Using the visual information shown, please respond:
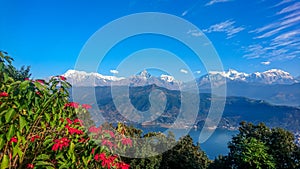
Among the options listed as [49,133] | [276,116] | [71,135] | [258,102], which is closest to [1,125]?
[49,133]

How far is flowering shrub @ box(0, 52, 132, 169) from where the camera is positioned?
5.21 feet

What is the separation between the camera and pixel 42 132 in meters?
2.12

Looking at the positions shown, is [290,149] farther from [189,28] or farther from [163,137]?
[189,28]

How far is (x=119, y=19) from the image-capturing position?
12.5 ft

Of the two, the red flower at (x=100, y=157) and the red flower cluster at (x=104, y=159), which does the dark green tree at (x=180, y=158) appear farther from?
the red flower at (x=100, y=157)

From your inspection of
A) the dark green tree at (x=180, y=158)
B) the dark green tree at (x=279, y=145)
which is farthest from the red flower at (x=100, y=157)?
the dark green tree at (x=180, y=158)

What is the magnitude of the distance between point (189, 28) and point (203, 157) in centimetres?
1234

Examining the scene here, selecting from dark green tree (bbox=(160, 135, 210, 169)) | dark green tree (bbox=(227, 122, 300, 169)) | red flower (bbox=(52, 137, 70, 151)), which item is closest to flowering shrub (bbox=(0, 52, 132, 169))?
red flower (bbox=(52, 137, 70, 151))

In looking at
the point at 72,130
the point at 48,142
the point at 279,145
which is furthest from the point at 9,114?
the point at 279,145

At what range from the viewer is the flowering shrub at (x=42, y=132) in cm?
159

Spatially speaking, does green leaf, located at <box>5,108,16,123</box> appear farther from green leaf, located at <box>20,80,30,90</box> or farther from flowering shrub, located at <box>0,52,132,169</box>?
green leaf, located at <box>20,80,30,90</box>

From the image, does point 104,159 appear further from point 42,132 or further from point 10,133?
point 10,133

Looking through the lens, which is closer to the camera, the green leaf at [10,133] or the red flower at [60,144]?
the green leaf at [10,133]

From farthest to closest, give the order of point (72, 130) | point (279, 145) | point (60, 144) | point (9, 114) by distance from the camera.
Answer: point (279, 145), point (72, 130), point (60, 144), point (9, 114)
